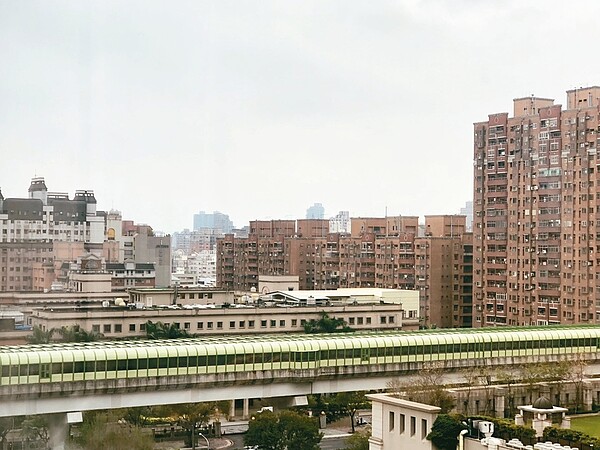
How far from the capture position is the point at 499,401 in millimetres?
7098

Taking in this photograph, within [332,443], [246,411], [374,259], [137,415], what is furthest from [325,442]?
[374,259]

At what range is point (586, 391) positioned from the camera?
7207mm

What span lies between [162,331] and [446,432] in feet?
19.9

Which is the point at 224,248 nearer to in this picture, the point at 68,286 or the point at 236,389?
the point at 68,286

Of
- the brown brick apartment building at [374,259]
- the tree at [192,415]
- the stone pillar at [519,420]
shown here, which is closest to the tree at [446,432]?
the stone pillar at [519,420]

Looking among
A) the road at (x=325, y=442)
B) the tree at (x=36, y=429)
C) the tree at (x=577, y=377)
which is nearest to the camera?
the tree at (x=577, y=377)

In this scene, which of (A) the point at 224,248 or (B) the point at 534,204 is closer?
(B) the point at 534,204

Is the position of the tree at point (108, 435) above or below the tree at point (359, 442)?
above

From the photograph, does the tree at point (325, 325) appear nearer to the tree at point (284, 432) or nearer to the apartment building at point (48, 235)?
the apartment building at point (48, 235)

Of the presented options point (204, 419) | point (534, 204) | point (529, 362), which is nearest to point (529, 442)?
point (529, 362)

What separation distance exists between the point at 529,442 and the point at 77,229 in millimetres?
Answer: 10914

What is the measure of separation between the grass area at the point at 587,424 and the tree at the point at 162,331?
5.52m

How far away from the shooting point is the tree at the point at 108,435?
296 inches

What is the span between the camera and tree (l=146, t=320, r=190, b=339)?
37.6 ft
